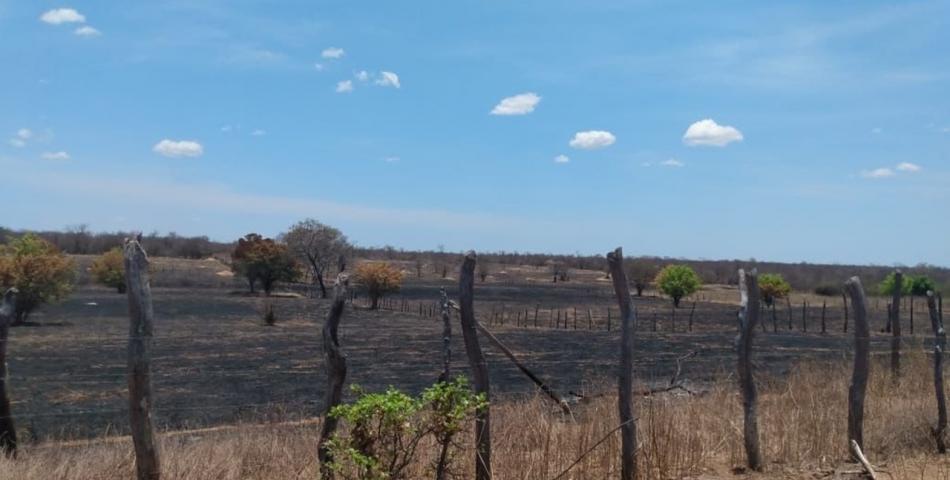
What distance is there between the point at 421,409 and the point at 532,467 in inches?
66.8

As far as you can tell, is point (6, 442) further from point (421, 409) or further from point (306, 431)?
point (421, 409)

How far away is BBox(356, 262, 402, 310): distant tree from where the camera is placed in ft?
185

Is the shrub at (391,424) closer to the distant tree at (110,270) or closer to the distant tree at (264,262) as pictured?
the distant tree at (110,270)

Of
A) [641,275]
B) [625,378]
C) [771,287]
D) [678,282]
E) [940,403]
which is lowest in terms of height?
[940,403]

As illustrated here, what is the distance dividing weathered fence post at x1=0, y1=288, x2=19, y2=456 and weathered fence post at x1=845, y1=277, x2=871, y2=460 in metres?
7.43

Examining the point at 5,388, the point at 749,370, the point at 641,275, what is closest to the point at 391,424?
the point at 5,388

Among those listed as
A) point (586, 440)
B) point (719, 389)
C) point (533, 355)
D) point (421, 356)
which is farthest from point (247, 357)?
point (586, 440)

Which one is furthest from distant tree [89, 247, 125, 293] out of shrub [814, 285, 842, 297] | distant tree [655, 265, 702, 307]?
shrub [814, 285, 842, 297]

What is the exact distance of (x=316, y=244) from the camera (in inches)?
2744

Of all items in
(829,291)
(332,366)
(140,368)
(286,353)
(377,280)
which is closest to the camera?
(140,368)

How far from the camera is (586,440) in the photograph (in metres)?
8.28

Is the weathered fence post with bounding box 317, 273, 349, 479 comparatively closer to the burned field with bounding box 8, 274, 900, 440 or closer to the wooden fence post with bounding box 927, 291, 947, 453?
the burned field with bounding box 8, 274, 900, 440

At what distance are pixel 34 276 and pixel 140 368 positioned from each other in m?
38.2

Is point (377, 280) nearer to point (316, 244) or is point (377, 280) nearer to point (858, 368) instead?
point (316, 244)
